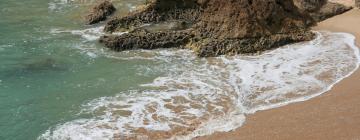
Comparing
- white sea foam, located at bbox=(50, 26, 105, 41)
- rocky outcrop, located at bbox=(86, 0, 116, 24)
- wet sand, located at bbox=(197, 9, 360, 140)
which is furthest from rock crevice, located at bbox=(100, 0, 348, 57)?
wet sand, located at bbox=(197, 9, 360, 140)

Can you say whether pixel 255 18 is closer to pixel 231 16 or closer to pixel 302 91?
pixel 231 16

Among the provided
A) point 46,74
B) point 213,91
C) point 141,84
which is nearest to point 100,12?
point 46,74

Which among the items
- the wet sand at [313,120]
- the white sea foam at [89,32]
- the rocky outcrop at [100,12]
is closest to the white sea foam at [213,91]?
the wet sand at [313,120]

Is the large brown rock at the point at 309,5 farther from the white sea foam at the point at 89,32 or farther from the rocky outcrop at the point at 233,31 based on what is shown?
the white sea foam at the point at 89,32

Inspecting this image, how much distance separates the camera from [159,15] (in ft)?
52.0

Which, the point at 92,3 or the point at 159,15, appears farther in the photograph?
the point at 92,3

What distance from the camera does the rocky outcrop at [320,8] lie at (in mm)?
15672

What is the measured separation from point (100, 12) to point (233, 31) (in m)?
4.80

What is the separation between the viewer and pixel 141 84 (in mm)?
12031

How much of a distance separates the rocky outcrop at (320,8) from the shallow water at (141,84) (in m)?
1.31

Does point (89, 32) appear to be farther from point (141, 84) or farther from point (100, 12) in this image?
point (141, 84)

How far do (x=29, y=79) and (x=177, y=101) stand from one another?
3.76m

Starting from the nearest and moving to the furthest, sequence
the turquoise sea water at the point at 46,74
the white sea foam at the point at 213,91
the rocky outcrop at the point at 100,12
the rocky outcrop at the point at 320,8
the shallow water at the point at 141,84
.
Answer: the white sea foam at the point at 213,91
the shallow water at the point at 141,84
the turquoise sea water at the point at 46,74
the rocky outcrop at the point at 320,8
the rocky outcrop at the point at 100,12

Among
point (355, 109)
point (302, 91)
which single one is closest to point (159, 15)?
point (302, 91)
